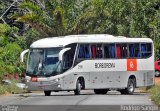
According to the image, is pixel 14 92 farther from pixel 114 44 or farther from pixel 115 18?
pixel 115 18

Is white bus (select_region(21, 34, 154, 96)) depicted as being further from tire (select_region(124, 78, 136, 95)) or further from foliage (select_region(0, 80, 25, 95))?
foliage (select_region(0, 80, 25, 95))

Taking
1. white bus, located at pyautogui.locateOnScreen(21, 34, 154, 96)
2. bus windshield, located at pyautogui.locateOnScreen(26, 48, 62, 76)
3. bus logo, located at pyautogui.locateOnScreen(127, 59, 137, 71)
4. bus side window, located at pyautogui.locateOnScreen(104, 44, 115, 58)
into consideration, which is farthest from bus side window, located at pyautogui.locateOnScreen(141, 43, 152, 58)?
bus windshield, located at pyautogui.locateOnScreen(26, 48, 62, 76)

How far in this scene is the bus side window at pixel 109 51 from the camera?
34.4m

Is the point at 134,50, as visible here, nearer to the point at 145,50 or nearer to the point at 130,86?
the point at 145,50

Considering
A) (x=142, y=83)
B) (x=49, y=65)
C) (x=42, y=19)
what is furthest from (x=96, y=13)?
(x=49, y=65)

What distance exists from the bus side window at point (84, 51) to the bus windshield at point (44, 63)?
1.45 m

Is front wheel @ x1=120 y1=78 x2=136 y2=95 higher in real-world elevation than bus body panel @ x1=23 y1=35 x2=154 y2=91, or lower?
lower

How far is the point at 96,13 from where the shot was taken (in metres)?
47.2

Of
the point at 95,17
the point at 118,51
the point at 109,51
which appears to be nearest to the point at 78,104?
the point at 109,51

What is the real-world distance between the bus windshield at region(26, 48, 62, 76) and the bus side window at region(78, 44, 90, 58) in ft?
4.76

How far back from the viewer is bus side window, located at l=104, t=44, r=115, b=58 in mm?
34406

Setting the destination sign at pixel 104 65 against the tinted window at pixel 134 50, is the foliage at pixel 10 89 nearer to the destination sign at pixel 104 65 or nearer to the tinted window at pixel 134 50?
the destination sign at pixel 104 65

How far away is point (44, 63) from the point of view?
32.2m

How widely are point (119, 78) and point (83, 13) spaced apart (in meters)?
13.1
